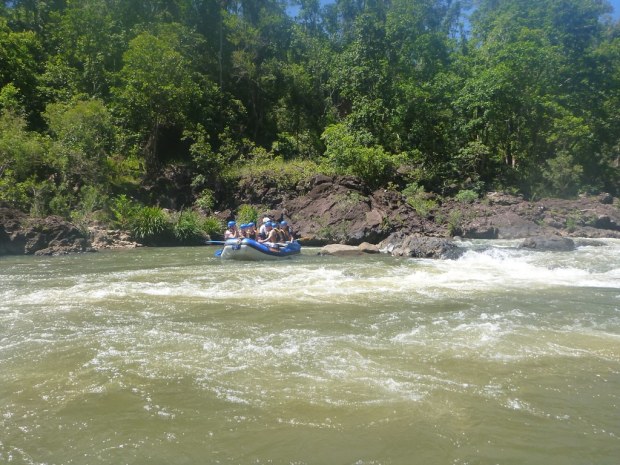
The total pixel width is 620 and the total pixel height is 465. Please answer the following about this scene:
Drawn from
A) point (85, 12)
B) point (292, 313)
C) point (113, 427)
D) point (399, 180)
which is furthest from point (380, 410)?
point (85, 12)

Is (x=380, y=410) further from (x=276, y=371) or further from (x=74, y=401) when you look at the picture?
(x=74, y=401)

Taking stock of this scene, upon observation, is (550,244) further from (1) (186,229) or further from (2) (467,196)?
(1) (186,229)

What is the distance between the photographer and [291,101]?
34.3 m

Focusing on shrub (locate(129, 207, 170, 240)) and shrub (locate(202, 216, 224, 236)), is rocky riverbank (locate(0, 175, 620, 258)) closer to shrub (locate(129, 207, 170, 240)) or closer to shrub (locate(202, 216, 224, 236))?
shrub (locate(129, 207, 170, 240))

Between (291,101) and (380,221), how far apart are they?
703 inches

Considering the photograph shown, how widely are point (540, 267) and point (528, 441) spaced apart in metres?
9.59

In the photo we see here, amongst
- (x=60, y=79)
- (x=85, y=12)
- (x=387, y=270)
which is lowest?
(x=387, y=270)

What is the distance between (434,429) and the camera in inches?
151

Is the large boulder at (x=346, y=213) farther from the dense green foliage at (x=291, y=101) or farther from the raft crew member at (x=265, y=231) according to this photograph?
the raft crew member at (x=265, y=231)

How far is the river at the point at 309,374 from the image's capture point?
141 inches

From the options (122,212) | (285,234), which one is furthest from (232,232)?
(122,212)

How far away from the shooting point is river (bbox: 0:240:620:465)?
359 centimetres

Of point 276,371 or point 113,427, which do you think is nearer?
point 113,427

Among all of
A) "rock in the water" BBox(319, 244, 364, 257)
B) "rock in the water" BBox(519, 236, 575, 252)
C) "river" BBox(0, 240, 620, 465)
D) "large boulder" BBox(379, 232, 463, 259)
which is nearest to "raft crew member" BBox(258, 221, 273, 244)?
"rock in the water" BBox(319, 244, 364, 257)
